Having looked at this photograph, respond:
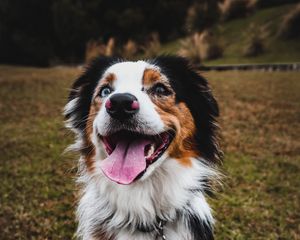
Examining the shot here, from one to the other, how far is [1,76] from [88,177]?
1356cm

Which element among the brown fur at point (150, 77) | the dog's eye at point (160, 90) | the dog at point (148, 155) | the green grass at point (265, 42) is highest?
the brown fur at point (150, 77)

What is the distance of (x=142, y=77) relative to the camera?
2.92m

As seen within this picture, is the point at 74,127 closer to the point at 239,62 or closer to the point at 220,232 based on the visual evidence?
the point at 220,232

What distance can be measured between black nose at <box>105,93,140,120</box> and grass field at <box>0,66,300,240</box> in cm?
113

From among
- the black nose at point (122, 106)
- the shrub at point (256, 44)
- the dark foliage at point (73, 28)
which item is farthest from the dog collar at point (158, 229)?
the dark foliage at point (73, 28)

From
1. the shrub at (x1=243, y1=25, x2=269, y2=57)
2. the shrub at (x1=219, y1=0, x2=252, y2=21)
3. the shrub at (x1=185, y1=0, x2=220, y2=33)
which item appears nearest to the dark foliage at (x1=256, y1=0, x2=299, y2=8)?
the shrub at (x1=219, y1=0, x2=252, y2=21)

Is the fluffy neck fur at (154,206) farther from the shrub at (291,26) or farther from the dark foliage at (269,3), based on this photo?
the dark foliage at (269,3)

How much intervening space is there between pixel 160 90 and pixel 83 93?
73 centimetres

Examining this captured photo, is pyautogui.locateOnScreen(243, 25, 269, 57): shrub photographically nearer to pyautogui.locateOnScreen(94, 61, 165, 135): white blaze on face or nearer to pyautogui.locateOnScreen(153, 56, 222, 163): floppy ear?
pyautogui.locateOnScreen(153, 56, 222, 163): floppy ear

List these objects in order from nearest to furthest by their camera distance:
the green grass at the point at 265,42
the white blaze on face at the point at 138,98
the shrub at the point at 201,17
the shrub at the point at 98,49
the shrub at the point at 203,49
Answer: the white blaze on face at the point at 138,98
the green grass at the point at 265,42
the shrub at the point at 203,49
the shrub at the point at 98,49
the shrub at the point at 201,17

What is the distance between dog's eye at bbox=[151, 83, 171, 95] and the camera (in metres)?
2.93

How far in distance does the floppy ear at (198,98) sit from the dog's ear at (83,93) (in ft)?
1.58

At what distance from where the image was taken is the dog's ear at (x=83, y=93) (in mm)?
3318

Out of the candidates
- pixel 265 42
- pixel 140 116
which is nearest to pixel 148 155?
pixel 140 116
